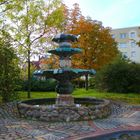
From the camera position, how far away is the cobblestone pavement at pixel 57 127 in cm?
916

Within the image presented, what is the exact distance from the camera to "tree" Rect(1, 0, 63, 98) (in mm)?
21328

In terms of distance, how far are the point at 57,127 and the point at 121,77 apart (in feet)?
51.2

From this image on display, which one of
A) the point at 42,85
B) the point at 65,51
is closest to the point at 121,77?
the point at 42,85

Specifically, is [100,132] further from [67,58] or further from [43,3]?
[43,3]

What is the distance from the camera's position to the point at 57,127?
34.4 feet

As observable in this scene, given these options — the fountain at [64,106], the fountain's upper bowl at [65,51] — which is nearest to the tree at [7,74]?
the fountain at [64,106]

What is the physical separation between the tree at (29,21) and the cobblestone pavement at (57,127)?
8.77m

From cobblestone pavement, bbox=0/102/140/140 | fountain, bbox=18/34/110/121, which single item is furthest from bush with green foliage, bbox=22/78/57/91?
cobblestone pavement, bbox=0/102/140/140

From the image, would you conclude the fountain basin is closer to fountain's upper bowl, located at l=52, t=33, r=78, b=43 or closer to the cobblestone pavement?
the cobblestone pavement

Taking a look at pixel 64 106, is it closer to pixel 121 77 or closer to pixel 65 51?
pixel 65 51

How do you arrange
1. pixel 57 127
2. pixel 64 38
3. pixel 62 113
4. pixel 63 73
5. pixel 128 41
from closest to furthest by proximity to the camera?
1. pixel 57 127
2. pixel 62 113
3. pixel 63 73
4. pixel 64 38
5. pixel 128 41

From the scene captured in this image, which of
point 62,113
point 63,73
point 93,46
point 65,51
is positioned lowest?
point 62,113

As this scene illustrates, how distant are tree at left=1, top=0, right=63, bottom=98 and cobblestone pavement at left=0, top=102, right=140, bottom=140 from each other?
28.8 ft

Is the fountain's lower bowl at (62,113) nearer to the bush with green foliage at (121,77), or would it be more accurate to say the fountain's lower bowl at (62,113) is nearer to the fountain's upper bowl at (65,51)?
the fountain's upper bowl at (65,51)
